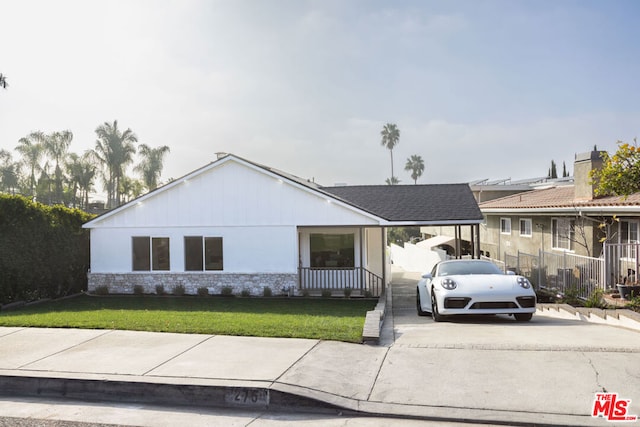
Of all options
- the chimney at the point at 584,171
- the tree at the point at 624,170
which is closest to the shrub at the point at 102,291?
the tree at the point at 624,170

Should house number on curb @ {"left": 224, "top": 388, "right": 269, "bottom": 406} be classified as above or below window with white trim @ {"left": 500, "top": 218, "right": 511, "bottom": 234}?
below

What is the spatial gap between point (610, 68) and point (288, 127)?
40.1 ft

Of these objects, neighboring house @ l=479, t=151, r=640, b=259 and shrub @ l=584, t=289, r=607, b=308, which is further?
neighboring house @ l=479, t=151, r=640, b=259

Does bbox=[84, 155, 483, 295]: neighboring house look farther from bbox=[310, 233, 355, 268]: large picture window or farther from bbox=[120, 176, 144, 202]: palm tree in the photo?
bbox=[120, 176, 144, 202]: palm tree

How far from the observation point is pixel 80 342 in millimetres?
8172

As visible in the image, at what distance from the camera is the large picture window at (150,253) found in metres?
16.9

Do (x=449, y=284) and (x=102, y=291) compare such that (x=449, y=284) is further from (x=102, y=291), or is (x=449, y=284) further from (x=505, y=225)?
(x=505, y=225)

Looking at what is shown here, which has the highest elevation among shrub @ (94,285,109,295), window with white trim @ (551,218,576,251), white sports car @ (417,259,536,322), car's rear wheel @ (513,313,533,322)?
window with white trim @ (551,218,576,251)

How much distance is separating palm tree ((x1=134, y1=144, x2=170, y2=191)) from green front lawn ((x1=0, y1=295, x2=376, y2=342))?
4427 centimetres

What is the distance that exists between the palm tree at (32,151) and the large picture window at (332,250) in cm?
4949

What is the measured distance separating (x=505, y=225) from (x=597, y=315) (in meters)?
14.3

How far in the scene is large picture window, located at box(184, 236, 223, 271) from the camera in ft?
54.6

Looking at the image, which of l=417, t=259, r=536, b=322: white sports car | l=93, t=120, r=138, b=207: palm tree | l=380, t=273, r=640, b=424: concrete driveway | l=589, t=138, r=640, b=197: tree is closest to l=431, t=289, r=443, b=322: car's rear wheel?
l=417, t=259, r=536, b=322: white sports car

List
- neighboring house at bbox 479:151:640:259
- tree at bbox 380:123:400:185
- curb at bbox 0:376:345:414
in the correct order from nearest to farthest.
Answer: curb at bbox 0:376:345:414
neighboring house at bbox 479:151:640:259
tree at bbox 380:123:400:185
